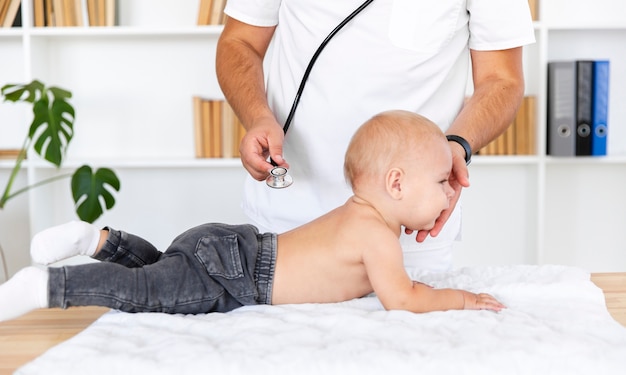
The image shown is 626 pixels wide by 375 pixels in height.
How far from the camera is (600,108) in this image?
10.1 feet

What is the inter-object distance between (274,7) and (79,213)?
1.51 m

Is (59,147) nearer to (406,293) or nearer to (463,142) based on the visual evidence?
(463,142)

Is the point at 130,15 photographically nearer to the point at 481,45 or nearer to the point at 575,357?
the point at 481,45

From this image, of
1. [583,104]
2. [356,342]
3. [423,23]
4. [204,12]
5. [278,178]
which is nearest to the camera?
[356,342]

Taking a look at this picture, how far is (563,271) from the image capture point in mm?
1400

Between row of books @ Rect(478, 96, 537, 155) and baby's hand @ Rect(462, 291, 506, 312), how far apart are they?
2.05 m

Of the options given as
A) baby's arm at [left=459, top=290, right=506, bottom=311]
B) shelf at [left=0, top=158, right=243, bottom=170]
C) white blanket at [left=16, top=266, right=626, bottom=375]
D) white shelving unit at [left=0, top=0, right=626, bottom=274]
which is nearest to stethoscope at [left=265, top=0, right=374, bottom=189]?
white blanket at [left=16, top=266, right=626, bottom=375]

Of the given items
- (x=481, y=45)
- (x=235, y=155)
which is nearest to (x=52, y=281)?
(x=481, y=45)

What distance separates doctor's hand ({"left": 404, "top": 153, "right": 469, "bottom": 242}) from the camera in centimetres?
130

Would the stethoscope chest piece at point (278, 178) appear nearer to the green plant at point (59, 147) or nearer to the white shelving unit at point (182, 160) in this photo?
the green plant at point (59, 147)

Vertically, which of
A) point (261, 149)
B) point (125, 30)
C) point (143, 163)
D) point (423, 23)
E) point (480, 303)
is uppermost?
point (125, 30)

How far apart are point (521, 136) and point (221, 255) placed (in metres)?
2.20

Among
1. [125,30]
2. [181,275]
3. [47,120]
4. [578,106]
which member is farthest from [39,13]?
[181,275]

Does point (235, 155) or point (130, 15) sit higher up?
point (130, 15)
